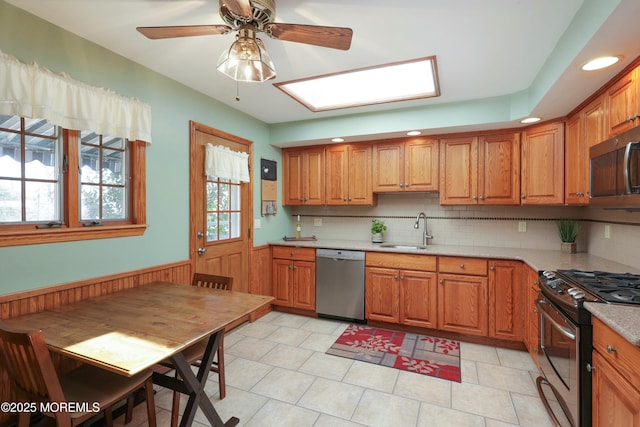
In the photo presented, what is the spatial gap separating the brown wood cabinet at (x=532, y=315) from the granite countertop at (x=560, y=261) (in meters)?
0.12

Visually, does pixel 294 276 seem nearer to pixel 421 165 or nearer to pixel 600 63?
pixel 421 165

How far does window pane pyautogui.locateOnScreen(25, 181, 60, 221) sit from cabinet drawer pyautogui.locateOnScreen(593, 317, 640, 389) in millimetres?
3008

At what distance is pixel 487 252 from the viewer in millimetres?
3074

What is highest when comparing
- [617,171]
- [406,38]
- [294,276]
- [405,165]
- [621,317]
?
[406,38]

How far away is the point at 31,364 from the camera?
124 centimetres

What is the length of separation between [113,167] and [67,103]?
50 cm

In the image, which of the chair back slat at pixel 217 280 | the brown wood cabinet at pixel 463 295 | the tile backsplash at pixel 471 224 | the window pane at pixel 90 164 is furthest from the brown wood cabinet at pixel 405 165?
the window pane at pixel 90 164

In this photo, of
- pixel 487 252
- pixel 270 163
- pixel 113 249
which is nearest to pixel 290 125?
pixel 270 163

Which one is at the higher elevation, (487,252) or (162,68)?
(162,68)

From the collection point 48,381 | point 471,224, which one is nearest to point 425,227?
point 471,224

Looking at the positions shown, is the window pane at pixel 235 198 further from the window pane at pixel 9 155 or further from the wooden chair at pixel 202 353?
the window pane at pixel 9 155

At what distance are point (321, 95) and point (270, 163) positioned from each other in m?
1.20

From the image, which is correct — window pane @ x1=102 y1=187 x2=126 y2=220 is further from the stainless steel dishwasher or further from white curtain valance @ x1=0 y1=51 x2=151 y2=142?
the stainless steel dishwasher

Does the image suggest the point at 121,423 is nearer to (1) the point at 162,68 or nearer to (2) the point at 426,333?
(1) the point at 162,68
